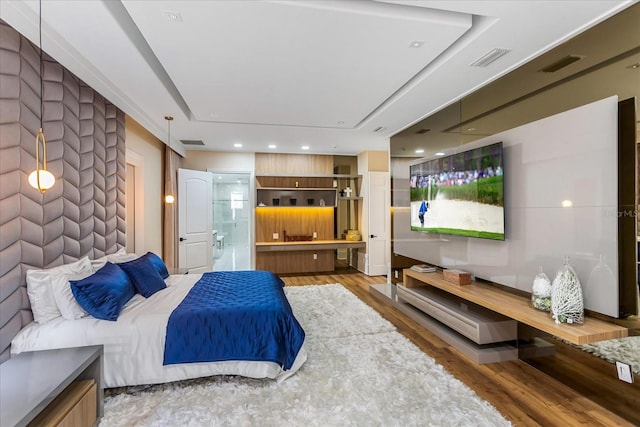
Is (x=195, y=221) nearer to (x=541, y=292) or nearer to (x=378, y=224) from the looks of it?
(x=378, y=224)

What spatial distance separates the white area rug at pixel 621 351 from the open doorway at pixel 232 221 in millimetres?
5623

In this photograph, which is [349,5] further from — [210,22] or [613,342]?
[613,342]

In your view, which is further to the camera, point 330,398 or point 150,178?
point 150,178

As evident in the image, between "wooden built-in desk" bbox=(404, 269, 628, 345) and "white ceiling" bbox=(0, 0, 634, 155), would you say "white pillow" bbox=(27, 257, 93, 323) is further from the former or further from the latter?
"wooden built-in desk" bbox=(404, 269, 628, 345)

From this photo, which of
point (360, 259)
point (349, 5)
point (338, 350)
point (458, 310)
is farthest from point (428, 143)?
point (360, 259)

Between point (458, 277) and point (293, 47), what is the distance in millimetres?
2776

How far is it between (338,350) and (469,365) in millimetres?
A: 1192

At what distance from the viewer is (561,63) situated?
2.45 metres

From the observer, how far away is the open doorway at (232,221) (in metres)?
6.78

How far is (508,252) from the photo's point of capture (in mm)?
2969

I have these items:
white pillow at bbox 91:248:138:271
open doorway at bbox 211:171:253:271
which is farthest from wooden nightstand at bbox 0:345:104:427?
open doorway at bbox 211:171:253:271

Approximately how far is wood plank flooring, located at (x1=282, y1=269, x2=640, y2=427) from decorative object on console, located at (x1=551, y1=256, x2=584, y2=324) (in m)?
0.53

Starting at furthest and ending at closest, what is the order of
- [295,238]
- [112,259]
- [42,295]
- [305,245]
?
[295,238] < [305,245] < [112,259] < [42,295]

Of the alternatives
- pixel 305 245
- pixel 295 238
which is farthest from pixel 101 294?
pixel 295 238
